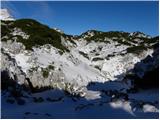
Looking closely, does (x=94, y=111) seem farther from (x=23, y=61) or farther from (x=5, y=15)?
(x=5, y=15)

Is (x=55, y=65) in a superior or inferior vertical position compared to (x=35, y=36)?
inferior

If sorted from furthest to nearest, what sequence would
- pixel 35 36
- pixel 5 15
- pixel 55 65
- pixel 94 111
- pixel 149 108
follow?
pixel 5 15 < pixel 35 36 < pixel 55 65 < pixel 94 111 < pixel 149 108

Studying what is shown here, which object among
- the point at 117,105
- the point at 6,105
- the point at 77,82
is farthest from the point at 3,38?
the point at 117,105

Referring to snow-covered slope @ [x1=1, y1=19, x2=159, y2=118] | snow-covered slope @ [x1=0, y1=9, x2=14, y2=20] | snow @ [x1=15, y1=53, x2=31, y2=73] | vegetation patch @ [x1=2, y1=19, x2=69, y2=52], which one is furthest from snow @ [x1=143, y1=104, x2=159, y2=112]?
snow-covered slope @ [x1=0, y1=9, x2=14, y2=20]

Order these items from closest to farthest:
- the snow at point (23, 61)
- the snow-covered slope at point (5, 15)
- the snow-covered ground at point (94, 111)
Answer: the snow-covered ground at point (94, 111)
the snow at point (23, 61)
the snow-covered slope at point (5, 15)

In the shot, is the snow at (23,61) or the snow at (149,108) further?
the snow at (23,61)

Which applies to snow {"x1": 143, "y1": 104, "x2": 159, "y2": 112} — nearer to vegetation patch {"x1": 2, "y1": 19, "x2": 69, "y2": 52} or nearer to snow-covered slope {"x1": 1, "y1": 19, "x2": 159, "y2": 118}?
snow-covered slope {"x1": 1, "y1": 19, "x2": 159, "y2": 118}

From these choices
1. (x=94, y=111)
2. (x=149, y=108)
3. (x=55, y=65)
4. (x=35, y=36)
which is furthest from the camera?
(x=35, y=36)

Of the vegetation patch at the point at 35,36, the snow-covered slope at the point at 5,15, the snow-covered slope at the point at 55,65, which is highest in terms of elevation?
the snow-covered slope at the point at 5,15

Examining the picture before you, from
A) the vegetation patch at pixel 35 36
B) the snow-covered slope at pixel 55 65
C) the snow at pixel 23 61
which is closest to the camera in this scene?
the snow-covered slope at pixel 55 65

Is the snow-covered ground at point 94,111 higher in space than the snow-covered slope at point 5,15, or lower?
lower

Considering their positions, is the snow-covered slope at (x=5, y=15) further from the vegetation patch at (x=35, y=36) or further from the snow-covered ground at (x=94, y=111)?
the snow-covered ground at (x=94, y=111)

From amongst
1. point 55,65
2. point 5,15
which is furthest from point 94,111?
point 5,15

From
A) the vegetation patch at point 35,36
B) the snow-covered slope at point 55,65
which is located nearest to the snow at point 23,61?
the snow-covered slope at point 55,65
